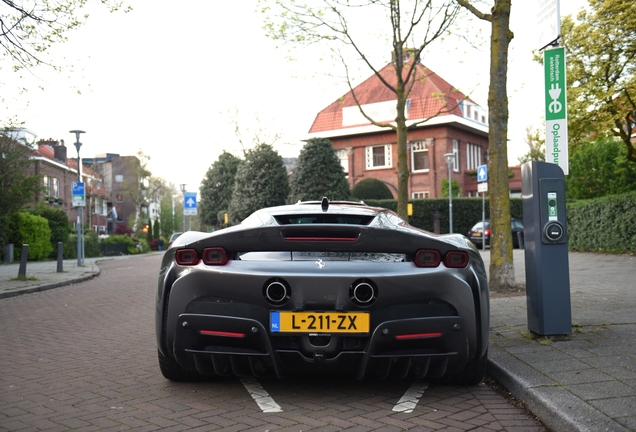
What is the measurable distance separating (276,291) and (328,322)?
0.38 m

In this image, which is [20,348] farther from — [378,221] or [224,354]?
[378,221]

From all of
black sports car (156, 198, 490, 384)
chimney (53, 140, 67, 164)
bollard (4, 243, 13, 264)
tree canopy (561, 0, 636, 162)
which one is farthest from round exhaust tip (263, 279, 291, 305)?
chimney (53, 140, 67, 164)

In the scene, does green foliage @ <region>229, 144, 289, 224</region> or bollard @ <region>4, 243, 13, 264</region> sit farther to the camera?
green foliage @ <region>229, 144, 289, 224</region>

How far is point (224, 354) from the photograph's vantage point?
402cm

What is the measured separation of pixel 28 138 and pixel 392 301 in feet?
83.8

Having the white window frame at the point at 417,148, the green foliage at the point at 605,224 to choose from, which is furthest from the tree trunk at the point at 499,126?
the white window frame at the point at 417,148

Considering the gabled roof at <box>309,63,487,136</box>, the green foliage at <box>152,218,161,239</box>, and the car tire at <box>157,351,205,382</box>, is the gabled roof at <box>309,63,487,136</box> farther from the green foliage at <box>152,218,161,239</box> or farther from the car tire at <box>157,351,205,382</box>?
the car tire at <box>157,351,205,382</box>

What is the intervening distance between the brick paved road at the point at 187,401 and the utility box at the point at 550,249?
125 cm

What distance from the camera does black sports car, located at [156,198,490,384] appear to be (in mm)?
3852

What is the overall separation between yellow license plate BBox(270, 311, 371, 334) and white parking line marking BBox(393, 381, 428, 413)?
1.86ft

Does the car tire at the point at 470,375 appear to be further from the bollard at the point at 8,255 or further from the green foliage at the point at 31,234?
the green foliage at the point at 31,234

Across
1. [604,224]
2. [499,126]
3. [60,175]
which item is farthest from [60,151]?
[499,126]

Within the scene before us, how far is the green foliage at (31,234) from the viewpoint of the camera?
25969mm

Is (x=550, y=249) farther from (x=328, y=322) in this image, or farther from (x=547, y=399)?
(x=328, y=322)
